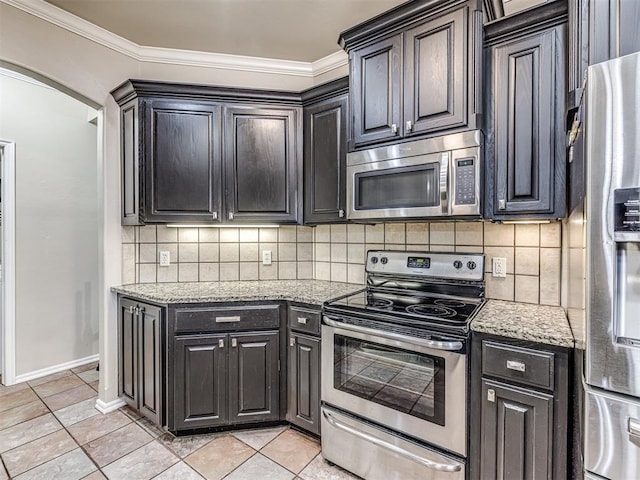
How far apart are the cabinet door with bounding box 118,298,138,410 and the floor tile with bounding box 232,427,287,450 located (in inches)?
31.1

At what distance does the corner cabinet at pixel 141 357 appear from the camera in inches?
86.7

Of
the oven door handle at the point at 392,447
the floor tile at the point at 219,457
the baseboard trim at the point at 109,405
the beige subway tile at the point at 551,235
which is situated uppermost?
the beige subway tile at the point at 551,235

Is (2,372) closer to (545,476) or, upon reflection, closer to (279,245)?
(279,245)

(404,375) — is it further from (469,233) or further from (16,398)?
(16,398)

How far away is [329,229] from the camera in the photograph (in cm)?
287

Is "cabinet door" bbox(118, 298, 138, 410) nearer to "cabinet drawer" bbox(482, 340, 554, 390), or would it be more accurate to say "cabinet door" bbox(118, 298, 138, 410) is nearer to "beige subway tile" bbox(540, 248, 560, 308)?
"cabinet drawer" bbox(482, 340, 554, 390)

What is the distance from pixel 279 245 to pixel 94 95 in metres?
1.71

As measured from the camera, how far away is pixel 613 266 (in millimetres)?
1018

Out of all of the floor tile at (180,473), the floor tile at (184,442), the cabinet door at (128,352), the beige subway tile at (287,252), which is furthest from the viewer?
the beige subway tile at (287,252)

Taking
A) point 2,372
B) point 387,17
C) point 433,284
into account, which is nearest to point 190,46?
point 387,17

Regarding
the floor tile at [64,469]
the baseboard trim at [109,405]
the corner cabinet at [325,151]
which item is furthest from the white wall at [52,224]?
the corner cabinet at [325,151]

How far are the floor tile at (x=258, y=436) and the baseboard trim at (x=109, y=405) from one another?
99 cm

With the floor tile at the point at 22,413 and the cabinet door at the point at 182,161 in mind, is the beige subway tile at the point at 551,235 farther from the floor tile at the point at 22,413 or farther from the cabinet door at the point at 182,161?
the floor tile at the point at 22,413

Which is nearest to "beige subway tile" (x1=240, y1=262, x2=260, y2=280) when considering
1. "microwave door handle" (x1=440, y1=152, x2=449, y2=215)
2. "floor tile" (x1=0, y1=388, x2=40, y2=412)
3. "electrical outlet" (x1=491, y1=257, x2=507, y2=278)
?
"microwave door handle" (x1=440, y1=152, x2=449, y2=215)
